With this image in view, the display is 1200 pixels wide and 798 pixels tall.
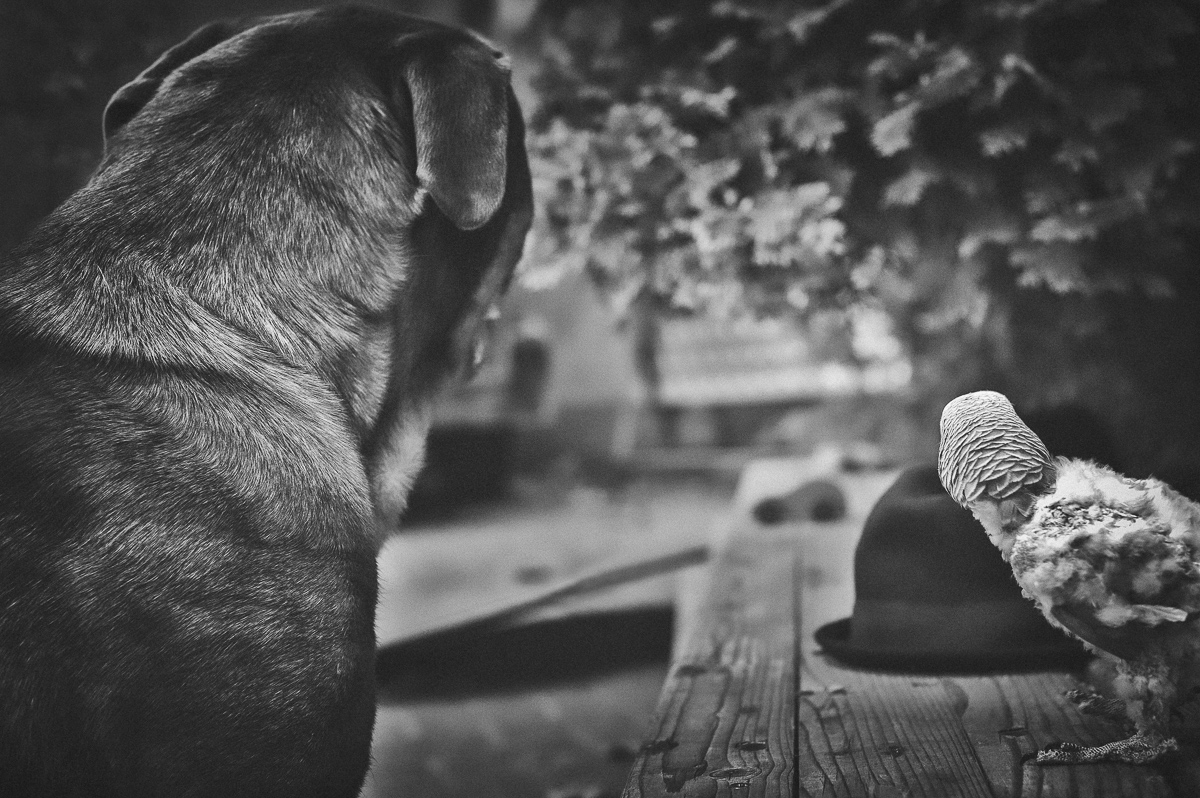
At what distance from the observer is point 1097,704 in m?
1.21

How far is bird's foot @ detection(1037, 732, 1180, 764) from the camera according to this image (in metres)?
1.05

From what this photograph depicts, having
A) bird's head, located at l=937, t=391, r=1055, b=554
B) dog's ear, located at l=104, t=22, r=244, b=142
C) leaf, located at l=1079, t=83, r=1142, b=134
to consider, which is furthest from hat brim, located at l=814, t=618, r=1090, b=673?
dog's ear, located at l=104, t=22, r=244, b=142

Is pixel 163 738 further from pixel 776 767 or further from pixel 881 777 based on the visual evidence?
pixel 881 777

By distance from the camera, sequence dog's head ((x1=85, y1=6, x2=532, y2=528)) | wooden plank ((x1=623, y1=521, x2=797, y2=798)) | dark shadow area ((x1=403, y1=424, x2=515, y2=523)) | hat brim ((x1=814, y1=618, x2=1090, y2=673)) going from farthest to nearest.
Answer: dark shadow area ((x1=403, y1=424, x2=515, y2=523)) → hat brim ((x1=814, y1=618, x2=1090, y2=673)) → dog's head ((x1=85, y1=6, x2=532, y2=528)) → wooden plank ((x1=623, y1=521, x2=797, y2=798))

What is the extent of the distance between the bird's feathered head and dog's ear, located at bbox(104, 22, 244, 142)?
1243 millimetres

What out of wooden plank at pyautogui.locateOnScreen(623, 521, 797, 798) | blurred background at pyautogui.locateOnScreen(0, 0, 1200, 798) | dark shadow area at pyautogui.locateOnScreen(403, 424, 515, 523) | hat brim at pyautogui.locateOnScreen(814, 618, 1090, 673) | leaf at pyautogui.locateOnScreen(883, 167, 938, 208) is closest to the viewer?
wooden plank at pyautogui.locateOnScreen(623, 521, 797, 798)

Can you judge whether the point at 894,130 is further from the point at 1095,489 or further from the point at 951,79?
the point at 1095,489

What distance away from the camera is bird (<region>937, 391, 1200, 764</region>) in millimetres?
992

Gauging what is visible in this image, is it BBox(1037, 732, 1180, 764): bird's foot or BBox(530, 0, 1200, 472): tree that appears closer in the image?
BBox(1037, 732, 1180, 764): bird's foot

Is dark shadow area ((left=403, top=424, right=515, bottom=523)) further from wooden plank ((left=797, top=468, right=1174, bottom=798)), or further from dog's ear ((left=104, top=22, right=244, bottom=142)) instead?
wooden plank ((left=797, top=468, right=1174, bottom=798))

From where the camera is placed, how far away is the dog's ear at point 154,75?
1438 millimetres

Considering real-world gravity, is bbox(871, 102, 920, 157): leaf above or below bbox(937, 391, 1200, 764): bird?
above

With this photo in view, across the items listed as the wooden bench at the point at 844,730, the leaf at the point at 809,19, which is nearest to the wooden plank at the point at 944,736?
the wooden bench at the point at 844,730

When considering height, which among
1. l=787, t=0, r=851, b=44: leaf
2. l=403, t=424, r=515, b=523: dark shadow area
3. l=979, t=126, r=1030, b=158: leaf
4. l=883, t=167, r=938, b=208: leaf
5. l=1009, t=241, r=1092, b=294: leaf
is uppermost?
l=787, t=0, r=851, b=44: leaf
